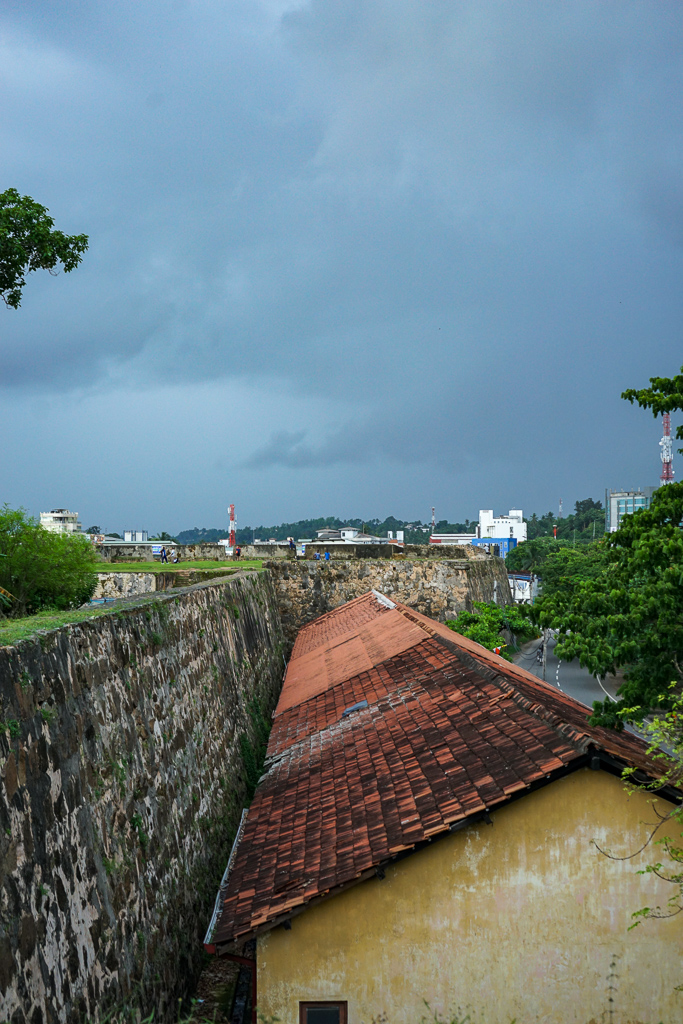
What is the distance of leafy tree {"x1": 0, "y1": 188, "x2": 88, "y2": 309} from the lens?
11859mm

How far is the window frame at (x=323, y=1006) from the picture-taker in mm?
5848

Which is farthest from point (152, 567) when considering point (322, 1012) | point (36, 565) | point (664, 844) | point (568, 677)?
point (568, 677)

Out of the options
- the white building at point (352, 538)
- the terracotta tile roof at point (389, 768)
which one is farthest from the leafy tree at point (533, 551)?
the terracotta tile roof at point (389, 768)

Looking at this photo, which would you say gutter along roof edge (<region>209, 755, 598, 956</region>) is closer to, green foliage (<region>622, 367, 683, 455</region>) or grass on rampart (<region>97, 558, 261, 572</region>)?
green foliage (<region>622, 367, 683, 455</region>)

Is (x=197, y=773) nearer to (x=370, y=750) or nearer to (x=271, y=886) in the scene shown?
(x=370, y=750)

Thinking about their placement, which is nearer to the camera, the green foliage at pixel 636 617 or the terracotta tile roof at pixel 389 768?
the terracotta tile roof at pixel 389 768

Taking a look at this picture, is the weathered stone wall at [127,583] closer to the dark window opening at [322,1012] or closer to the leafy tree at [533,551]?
the dark window opening at [322,1012]

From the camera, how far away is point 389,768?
25.3 ft

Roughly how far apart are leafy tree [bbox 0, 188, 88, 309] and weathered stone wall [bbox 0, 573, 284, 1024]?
6.19 m

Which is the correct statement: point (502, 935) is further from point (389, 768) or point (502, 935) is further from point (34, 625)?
point (34, 625)

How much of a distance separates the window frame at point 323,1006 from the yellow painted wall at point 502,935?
0.04m

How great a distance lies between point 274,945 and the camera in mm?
5875

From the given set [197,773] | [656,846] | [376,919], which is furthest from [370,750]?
[656,846]

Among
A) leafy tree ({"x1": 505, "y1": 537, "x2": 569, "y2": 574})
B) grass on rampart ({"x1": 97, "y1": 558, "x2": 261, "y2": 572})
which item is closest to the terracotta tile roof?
grass on rampart ({"x1": 97, "y1": 558, "x2": 261, "y2": 572})
